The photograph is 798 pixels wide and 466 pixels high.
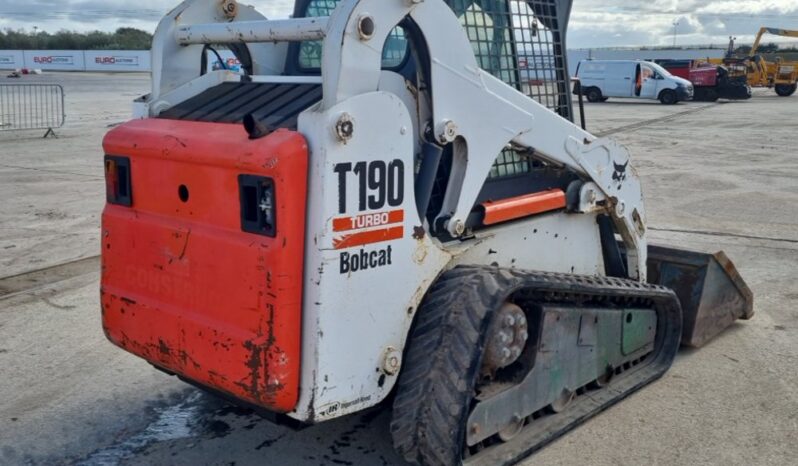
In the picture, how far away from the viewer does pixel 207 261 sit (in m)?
3.16

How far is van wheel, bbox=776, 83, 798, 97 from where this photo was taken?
35375 millimetres

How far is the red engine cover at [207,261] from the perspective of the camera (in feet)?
9.46

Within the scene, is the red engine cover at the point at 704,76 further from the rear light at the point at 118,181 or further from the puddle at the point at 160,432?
the rear light at the point at 118,181

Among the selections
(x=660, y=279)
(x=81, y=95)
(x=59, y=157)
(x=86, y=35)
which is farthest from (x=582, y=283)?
(x=86, y=35)

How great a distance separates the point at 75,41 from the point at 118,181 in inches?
3218

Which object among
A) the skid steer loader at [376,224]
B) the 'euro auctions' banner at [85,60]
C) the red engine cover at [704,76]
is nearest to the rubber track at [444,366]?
the skid steer loader at [376,224]

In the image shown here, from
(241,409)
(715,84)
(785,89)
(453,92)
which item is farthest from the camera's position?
(785,89)

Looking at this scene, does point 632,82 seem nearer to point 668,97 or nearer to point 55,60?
point 668,97

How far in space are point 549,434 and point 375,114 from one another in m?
1.78

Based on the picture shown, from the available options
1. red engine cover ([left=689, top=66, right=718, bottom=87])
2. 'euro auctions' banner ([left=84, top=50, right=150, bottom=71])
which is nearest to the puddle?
red engine cover ([left=689, top=66, right=718, bottom=87])

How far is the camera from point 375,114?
298cm

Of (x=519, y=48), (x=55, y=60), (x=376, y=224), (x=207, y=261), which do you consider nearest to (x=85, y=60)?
(x=55, y=60)

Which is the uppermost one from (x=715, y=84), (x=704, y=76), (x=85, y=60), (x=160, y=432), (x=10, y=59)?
(x=704, y=76)

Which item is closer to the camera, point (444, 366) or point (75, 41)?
point (444, 366)
